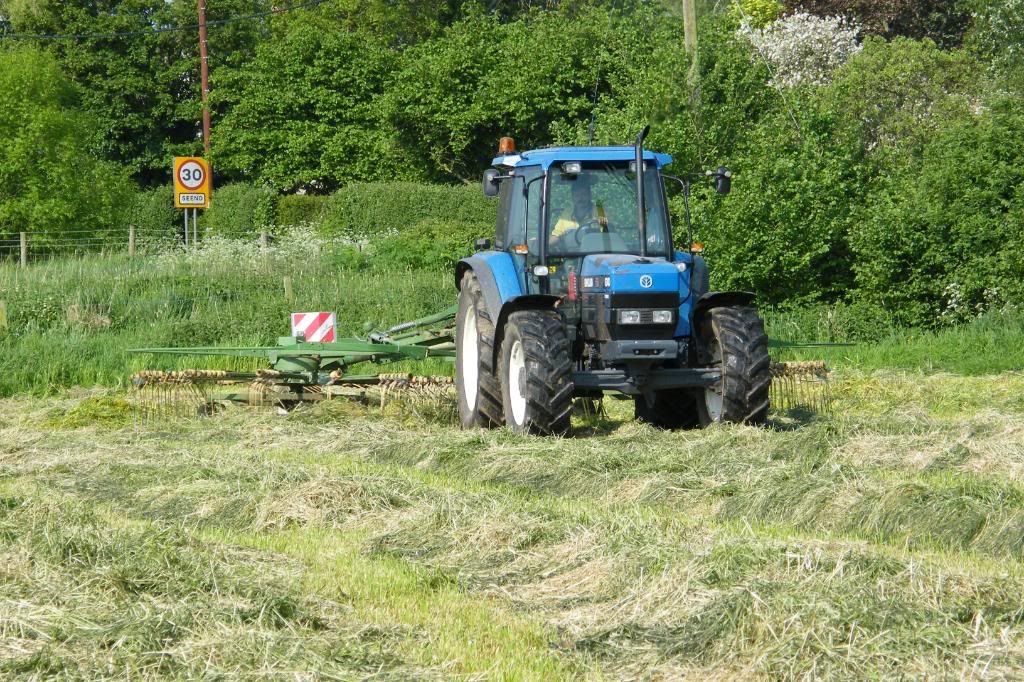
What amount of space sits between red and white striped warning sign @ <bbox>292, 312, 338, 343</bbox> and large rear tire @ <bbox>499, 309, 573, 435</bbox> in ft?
12.3

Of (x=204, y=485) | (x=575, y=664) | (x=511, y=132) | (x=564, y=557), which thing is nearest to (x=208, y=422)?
(x=204, y=485)

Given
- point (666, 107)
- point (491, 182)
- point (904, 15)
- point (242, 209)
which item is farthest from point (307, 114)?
point (491, 182)

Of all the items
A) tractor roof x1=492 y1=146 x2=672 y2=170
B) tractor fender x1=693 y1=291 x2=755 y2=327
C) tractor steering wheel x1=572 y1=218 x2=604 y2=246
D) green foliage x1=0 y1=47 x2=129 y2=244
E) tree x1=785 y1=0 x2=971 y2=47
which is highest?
tree x1=785 y1=0 x2=971 y2=47

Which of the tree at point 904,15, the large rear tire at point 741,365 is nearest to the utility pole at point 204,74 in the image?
the tree at point 904,15

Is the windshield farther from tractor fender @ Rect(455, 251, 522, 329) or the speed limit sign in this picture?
the speed limit sign

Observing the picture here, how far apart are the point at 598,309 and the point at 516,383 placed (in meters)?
0.88

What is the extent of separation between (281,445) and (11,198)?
867 inches

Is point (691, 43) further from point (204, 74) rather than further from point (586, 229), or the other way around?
point (204, 74)

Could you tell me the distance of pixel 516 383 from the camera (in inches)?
433

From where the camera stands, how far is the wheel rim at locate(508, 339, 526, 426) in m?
10.8

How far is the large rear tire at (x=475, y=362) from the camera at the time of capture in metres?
11.4

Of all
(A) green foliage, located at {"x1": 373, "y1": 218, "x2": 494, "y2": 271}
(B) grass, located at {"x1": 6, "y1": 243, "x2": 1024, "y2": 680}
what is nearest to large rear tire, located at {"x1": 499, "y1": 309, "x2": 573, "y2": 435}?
(B) grass, located at {"x1": 6, "y1": 243, "x2": 1024, "y2": 680}

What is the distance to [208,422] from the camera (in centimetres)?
1243

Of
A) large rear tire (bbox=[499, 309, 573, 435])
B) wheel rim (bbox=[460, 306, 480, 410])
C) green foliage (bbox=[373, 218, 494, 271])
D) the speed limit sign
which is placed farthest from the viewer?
the speed limit sign
